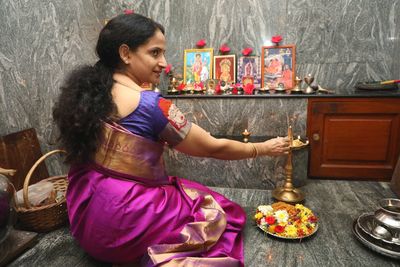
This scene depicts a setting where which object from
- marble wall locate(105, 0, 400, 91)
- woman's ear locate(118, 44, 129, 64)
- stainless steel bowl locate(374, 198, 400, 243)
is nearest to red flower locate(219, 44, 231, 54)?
marble wall locate(105, 0, 400, 91)

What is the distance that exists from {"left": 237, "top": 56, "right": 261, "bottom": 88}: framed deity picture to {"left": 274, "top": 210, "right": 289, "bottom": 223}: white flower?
1321 millimetres

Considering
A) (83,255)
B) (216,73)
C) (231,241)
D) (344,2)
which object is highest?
(344,2)

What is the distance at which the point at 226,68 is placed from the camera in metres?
2.78

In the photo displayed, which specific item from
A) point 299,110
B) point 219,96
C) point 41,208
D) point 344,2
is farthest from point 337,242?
point 344,2

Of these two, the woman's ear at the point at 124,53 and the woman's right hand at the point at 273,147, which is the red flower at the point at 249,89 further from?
the woman's ear at the point at 124,53

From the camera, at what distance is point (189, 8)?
2779 millimetres

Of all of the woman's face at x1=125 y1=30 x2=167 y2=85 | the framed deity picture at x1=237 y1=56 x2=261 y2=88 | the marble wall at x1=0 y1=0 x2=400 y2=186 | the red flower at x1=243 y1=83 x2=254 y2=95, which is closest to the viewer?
the woman's face at x1=125 y1=30 x2=167 y2=85

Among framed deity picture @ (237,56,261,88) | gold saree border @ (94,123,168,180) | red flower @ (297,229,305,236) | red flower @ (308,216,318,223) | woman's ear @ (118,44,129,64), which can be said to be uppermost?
woman's ear @ (118,44,129,64)

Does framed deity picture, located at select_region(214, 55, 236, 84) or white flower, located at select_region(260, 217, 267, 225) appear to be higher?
framed deity picture, located at select_region(214, 55, 236, 84)

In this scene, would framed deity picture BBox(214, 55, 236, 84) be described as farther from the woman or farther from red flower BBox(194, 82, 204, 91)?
the woman

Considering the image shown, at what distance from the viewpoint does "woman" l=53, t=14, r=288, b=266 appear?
130 centimetres

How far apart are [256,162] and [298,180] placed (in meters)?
0.35

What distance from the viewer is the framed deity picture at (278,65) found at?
2.67 meters

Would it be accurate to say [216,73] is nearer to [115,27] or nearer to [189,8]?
[189,8]
